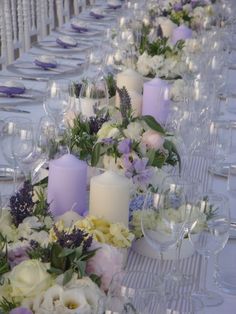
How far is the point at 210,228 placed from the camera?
1312 mm

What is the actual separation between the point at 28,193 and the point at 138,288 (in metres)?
0.40

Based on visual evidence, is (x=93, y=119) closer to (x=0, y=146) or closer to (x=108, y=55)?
(x=0, y=146)

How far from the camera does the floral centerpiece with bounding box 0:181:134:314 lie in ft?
3.07

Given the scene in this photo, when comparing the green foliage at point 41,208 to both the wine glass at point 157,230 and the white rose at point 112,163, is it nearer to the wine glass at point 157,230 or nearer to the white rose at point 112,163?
the wine glass at point 157,230

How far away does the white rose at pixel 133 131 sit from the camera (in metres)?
1.68

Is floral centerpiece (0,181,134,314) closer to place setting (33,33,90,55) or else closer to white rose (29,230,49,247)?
white rose (29,230,49,247)

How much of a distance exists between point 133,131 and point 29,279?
2.51 feet

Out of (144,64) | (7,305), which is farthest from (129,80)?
(7,305)

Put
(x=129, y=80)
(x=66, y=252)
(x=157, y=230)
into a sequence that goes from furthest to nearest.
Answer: (x=129, y=80), (x=157, y=230), (x=66, y=252)

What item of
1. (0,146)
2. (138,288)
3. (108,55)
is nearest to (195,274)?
(138,288)

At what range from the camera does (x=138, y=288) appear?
3.03 feet

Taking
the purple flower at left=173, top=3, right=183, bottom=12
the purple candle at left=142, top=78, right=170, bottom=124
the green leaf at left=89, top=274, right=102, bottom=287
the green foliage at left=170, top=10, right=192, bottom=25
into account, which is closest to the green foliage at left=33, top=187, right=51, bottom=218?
the green leaf at left=89, top=274, right=102, bottom=287

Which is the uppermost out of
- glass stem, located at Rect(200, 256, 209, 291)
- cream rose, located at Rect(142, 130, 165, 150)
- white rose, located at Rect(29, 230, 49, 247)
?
cream rose, located at Rect(142, 130, 165, 150)

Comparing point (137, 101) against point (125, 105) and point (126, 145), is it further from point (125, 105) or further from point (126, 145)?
point (126, 145)
